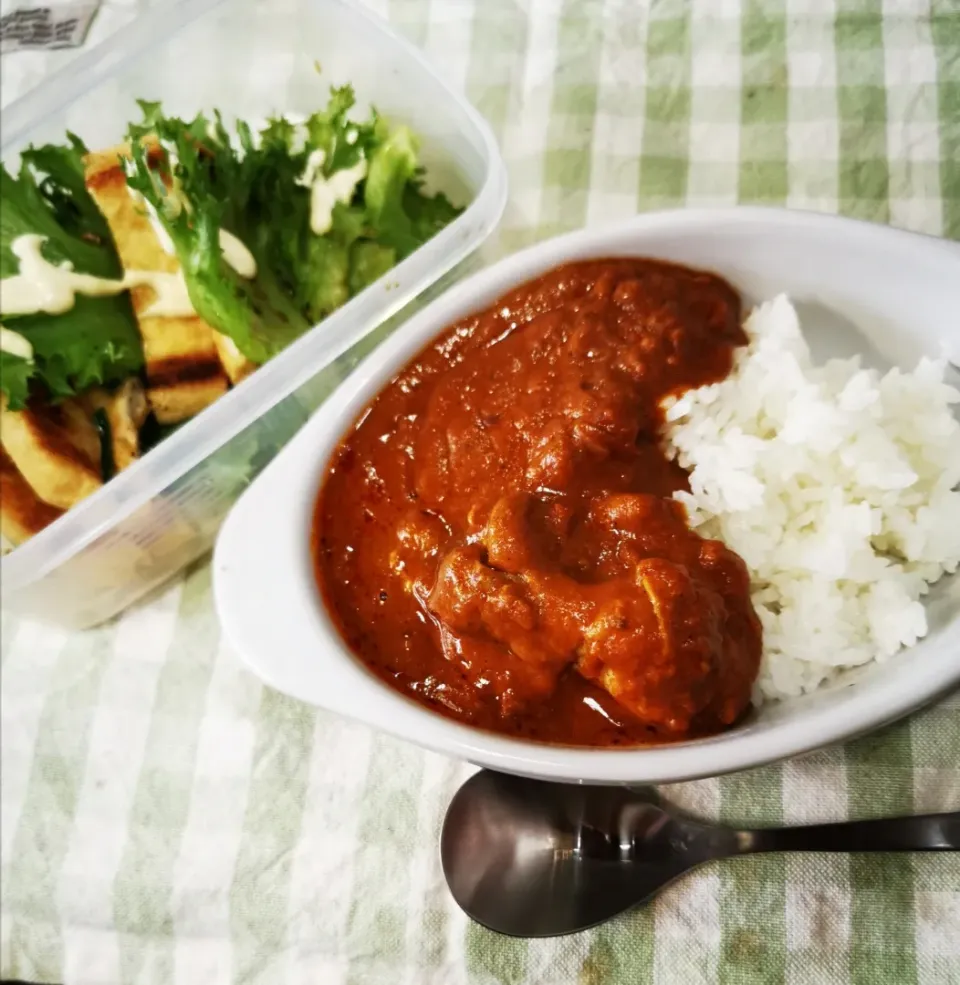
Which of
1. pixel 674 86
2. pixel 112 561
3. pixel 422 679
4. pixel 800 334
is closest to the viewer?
pixel 422 679

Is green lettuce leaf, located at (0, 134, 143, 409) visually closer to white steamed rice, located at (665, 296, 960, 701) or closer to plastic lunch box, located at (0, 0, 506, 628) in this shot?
plastic lunch box, located at (0, 0, 506, 628)

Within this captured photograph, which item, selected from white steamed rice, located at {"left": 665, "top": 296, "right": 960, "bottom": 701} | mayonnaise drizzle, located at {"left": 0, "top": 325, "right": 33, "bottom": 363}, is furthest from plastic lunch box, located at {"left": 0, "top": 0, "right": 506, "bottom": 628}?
white steamed rice, located at {"left": 665, "top": 296, "right": 960, "bottom": 701}

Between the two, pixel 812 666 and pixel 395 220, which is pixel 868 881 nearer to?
pixel 812 666

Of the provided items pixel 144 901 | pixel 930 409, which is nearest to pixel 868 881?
pixel 930 409

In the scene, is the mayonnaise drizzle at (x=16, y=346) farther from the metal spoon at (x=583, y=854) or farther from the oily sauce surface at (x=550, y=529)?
the metal spoon at (x=583, y=854)

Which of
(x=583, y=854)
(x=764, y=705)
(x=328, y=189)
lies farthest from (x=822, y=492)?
(x=328, y=189)

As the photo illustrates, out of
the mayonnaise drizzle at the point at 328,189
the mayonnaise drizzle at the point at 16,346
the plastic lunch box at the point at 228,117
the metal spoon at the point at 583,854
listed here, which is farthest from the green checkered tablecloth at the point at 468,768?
the mayonnaise drizzle at the point at 16,346
